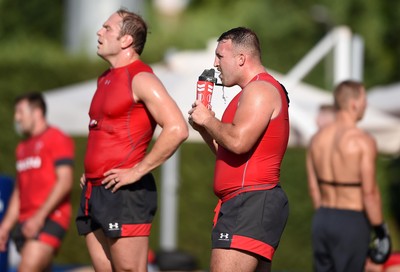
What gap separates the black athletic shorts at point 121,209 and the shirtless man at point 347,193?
233 centimetres

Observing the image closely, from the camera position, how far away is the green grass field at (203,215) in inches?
532

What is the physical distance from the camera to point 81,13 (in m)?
20.5

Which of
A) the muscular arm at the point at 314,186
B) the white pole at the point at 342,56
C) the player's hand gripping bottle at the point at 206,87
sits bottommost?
the muscular arm at the point at 314,186

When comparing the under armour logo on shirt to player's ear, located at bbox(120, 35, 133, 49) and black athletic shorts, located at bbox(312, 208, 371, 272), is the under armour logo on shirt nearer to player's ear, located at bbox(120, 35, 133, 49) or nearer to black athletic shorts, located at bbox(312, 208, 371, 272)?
player's ear, located at bbox(120, 35, 133, 49)

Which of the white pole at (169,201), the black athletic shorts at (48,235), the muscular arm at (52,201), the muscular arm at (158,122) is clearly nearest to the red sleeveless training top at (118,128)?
the muscular arm at (158,122)

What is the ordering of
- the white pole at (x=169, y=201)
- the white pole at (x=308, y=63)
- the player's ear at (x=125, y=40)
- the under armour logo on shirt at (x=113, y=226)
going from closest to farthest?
the under armour logo on shirt at (x=113, y=226), the player's ear at (x=125, y=40), the white pole at (x=308, y=63), the white pole at (x=169, y=201)

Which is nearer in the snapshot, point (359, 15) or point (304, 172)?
point (304, 172)

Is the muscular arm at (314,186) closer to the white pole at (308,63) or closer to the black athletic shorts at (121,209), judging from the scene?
the white pole at (308,63)

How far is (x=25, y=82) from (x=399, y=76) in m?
8.03

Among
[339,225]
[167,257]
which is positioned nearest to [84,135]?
[167,257]

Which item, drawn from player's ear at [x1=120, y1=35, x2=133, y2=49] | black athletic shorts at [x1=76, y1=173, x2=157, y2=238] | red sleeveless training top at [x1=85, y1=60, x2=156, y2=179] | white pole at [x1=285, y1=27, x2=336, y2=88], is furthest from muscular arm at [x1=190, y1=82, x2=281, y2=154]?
white pole at [x1=285, y1=27, x2=336, y2=88]

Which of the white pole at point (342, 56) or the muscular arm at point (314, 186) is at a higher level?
the white pole at point (342, 56)

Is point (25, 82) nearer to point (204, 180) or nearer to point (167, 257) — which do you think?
point (204, 180)

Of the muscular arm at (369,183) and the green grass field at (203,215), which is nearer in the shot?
the muscular arm at (369,183)
